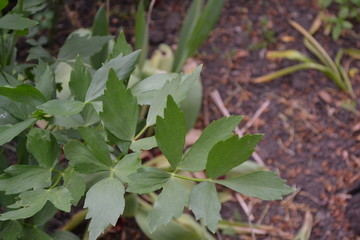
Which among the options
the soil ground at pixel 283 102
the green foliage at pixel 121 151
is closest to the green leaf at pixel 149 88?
the green foliage at pixel 121 151

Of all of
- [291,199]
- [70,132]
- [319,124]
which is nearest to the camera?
[70,132]

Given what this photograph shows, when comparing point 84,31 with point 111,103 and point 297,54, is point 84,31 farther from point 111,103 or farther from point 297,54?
point 111,103

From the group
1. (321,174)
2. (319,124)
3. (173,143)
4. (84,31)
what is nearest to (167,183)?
(173,143)

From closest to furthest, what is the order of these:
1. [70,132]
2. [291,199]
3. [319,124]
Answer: [70,132] → [291,199] → [319,124]

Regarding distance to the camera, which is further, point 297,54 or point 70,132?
point 297,54

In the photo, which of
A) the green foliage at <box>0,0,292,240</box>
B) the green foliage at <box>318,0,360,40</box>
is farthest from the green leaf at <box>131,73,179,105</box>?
the green foliage at <box>318,0,360,40</box>

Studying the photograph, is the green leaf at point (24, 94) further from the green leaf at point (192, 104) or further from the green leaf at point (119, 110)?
the green leaf at point (192, 104)

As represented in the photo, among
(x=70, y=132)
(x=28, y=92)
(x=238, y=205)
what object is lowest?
(x=238, y=205)
